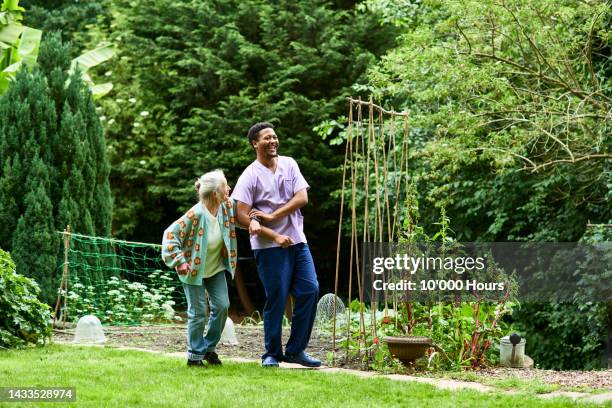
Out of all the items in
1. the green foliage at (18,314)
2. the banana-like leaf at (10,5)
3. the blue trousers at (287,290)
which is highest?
the banana-like leaf at (10,5)

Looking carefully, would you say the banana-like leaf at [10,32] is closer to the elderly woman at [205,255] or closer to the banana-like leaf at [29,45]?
the banana-like leaf at [29,45]

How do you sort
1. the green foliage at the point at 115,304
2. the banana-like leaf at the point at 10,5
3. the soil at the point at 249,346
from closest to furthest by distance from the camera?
1. the soil at the point at 249,346
2. the green foliage at the point at 115,304
3. the banana-like leaf at the point at 10,5

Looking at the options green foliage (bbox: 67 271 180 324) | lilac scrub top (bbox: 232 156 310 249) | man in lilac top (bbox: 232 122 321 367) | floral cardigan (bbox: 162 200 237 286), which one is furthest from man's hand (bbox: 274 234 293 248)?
green foliage (bbox: 67 271 180 324)

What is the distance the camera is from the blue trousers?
5680 millimetres

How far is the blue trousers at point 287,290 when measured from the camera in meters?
5.68

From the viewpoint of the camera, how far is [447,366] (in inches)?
240

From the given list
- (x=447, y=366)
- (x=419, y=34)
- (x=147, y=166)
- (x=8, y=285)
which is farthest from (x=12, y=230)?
(x=447, y=366)

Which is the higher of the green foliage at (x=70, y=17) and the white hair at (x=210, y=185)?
the green foliage at (x=70, y=17)

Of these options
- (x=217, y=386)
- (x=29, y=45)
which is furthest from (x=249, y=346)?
(x=29, y=45)

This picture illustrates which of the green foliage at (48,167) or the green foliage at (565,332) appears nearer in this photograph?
the green foliage at (565,332)

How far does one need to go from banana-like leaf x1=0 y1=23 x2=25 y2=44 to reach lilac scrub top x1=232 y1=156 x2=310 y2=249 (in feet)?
26.0

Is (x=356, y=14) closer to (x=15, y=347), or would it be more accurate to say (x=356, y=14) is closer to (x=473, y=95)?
(x=473, y=95)

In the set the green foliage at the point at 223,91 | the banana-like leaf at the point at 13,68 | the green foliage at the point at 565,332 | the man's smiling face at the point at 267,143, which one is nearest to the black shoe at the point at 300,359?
the man's smiling face at the point at 267,143

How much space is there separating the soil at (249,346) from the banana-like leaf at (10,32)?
213 inches
